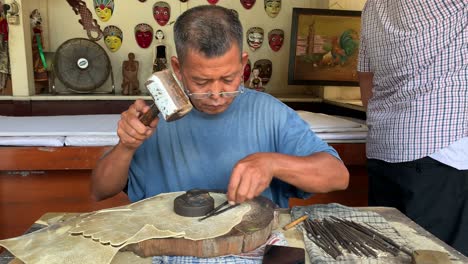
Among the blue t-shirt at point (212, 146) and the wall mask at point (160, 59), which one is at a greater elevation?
the wall mask at point (160, 59)

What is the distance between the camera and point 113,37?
361 cm

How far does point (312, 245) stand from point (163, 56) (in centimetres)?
273

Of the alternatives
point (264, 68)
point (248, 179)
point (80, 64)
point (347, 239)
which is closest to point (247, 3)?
point (264, 68)

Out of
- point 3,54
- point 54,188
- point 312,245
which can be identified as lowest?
point 54,188

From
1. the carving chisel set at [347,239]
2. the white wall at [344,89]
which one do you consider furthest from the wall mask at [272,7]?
the carving chisel set at [347,239]

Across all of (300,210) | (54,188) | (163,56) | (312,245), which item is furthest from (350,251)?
(163,56)

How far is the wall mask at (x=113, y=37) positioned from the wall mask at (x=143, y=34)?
15 cm

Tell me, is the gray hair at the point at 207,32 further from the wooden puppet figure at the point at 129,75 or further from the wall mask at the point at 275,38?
the wall mask at the point at 275,38

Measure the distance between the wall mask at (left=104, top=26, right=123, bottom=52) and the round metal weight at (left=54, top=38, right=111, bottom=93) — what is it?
0.69 feet

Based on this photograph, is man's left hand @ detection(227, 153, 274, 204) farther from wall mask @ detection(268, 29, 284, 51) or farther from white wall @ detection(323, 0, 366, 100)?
wall mask @ detection(268, 29, 284, 51)

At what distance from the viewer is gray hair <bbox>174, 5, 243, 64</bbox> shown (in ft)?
4.18

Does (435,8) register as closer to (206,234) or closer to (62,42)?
(206,234)

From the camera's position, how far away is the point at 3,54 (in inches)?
128

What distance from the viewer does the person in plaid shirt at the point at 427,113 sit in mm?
1605
